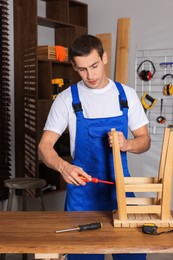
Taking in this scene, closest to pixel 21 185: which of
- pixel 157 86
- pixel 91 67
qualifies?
pixel 91 67

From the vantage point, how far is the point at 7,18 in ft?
12.8

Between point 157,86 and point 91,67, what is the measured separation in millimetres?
2235

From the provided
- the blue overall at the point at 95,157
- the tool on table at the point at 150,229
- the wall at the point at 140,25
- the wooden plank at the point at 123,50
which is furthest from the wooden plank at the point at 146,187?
the wooden plank at the point at 123,50

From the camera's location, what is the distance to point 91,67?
2.11 m

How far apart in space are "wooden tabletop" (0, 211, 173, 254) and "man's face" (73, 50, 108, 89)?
0.66m

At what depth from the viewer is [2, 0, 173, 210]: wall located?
4.18 m

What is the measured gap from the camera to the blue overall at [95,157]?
2.25 metres

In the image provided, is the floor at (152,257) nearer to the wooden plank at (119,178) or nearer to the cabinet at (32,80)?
the cabinet at (32,80)

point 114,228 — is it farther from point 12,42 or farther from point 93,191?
point 12,42

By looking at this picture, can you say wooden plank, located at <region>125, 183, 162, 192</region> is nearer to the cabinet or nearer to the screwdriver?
the screwdriver

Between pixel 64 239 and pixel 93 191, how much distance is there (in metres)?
0.62

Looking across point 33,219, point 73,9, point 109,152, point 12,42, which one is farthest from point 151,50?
point 33,219

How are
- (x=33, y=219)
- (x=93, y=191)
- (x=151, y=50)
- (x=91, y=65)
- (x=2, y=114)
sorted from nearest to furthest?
(x=33, y=219)
(x=91, y=65)
(x=93, y=191)
(x=2, y=114)
(x=151, y=50)

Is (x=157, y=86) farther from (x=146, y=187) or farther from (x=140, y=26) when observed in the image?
(x=146, y=187)
